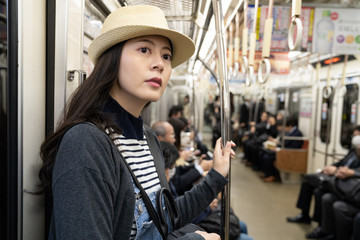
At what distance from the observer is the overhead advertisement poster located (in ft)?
8.61

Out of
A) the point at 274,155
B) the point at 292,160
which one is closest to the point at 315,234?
the point at 292,160

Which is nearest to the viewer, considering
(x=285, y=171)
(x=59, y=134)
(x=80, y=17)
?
(x=59, y=134)

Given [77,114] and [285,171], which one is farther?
[285,171]

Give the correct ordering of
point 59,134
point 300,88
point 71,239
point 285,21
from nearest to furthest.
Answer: point 71,239, point 59,134, point 285,21, point 300,88

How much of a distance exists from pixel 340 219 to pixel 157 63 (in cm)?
296

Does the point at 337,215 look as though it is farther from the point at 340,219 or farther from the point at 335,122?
the point at 335,122

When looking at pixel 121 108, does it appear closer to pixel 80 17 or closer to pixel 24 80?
pixel 24 80

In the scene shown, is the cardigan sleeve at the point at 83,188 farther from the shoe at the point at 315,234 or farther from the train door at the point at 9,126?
the shoe at the point at 315,234

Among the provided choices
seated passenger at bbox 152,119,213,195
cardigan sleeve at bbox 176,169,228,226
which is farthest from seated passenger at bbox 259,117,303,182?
cardigan sleeve at bbox 176,169,228,226

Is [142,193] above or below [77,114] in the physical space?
below

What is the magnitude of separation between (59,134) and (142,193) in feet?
0.97

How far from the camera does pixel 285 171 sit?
18.7 ft

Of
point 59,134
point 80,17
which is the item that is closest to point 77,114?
point 59,134

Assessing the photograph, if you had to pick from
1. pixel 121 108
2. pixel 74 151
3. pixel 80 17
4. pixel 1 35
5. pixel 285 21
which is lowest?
pixel 74 151
